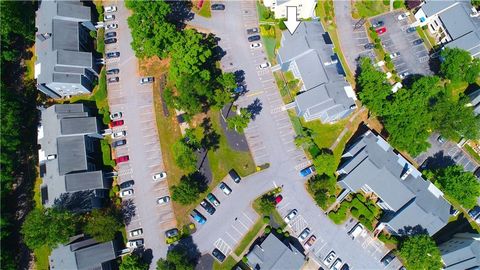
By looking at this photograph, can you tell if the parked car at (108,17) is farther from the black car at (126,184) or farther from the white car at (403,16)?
the white car at (403,16)

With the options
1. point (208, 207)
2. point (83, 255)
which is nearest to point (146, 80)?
point (208, 207)

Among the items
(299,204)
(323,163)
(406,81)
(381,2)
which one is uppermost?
(381,2)

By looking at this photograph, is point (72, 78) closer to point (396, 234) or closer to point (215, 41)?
point (215, 41)

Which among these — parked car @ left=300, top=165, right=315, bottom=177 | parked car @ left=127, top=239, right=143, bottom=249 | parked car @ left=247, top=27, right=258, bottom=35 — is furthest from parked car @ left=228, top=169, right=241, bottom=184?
parked car @ left=247, top=27, right=258, bottom=35

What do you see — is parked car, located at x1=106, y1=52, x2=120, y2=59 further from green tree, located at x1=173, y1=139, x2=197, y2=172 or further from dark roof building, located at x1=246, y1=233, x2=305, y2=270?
dark roof building, located at x1=246, y1=233, x2=305, y2=270

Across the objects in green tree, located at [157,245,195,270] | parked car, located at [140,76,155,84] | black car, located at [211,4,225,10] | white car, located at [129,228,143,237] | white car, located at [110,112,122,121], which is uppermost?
black car, located at [211,4,225,10]

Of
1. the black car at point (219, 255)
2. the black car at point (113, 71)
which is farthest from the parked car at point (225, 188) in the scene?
the black car at point (113, 71)

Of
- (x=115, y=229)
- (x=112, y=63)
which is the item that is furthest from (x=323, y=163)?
(x=112, y=63)
